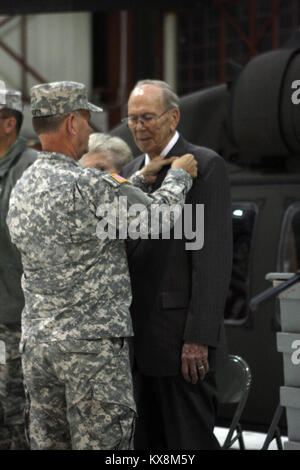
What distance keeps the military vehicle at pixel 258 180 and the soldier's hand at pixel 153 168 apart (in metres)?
1.10

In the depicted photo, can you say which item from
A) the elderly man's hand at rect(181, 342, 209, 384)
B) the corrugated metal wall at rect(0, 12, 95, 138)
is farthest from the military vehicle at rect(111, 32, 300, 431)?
the corrugated metal wall at rect(0, 12, 95, 138)

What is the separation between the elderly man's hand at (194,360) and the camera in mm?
3111

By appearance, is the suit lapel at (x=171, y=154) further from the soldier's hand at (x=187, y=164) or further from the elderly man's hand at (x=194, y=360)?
the elderly man's hand at (x=194, y=360)

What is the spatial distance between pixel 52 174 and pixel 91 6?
126 centimetres

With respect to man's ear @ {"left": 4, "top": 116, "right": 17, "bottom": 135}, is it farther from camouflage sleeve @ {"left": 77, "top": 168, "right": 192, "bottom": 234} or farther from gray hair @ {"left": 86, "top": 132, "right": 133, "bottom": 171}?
camouflage sleeve @ {"left": 77, "top": 168, "right": 192, "bottom": 234}

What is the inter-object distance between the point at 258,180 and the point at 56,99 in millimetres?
1841

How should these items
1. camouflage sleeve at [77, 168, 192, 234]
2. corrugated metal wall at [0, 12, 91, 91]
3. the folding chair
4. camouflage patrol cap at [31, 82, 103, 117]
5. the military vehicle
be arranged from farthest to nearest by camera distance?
corrugated metal wall at [0, 12, 91, 91], the military vehicle, the folding chair, camouflage patrol cap at [31, 82, 103, 117], camouflage sleeve at [77, 168, 192, 234]

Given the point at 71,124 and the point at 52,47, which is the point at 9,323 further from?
the point at 52,47

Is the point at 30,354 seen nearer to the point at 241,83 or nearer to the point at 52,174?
the point at 52,174

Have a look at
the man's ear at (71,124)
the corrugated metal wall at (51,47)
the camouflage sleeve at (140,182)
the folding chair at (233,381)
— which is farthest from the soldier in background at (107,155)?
the corrugated metal wall at (51,47)

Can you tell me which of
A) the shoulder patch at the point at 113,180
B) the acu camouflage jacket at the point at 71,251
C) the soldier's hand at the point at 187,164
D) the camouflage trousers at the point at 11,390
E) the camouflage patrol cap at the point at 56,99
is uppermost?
the camouflage patrol cap at the point at 56,99

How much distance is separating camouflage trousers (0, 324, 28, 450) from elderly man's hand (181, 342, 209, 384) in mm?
818

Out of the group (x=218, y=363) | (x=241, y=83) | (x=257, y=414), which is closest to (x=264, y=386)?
(x=257, y=414)

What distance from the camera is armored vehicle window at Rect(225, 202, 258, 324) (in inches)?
181
